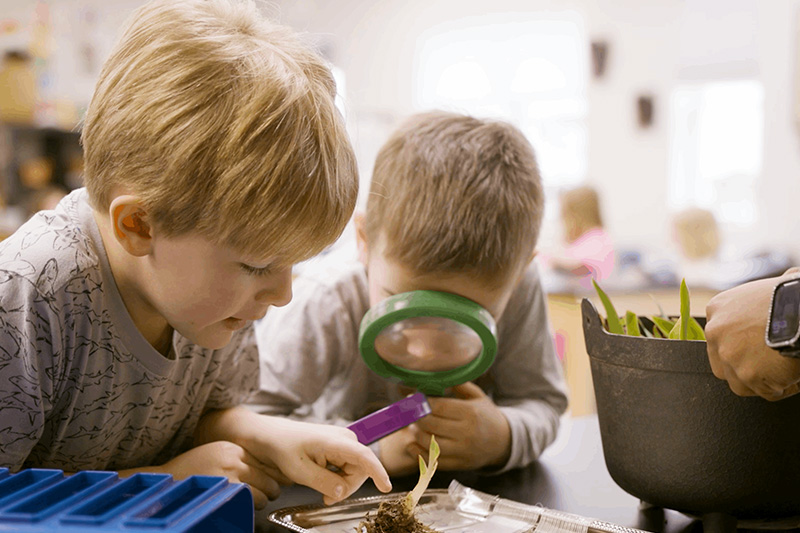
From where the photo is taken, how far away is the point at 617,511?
79cm

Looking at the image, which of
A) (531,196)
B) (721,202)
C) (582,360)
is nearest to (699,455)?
(531,196)

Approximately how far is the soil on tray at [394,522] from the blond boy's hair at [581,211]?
12.1 feet

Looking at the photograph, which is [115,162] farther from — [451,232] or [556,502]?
[556,502]

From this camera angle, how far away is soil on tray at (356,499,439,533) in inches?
26.9

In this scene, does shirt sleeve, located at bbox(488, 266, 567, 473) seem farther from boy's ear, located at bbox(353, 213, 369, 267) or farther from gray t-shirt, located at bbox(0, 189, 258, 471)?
gray t-shirt, located at bbox(0, 189, 258, 471)

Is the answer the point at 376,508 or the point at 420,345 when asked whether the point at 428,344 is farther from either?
the point at 376,508

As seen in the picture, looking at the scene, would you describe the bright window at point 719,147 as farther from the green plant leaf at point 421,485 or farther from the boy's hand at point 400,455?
the green plant leaf at point 421,485

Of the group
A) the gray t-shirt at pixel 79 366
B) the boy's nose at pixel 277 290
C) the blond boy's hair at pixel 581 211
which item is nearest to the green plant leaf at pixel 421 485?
the boy's nose at pixel 277 290

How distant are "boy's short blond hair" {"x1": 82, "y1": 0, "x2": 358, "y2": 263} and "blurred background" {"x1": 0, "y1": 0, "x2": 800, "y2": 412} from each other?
3462mm

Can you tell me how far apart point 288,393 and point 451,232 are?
13.8 inches

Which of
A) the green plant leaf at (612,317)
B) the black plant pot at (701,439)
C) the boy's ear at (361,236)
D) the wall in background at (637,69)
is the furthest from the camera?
the wall in background at (637,69)

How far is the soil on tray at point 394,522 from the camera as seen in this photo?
0.68m

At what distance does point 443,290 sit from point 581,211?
11.3 feet

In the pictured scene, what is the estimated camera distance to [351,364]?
44.6 inches
